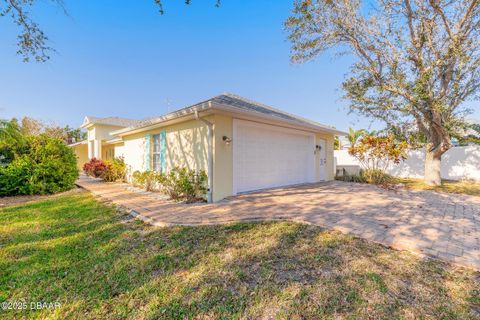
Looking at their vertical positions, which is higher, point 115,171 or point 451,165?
point 451,165

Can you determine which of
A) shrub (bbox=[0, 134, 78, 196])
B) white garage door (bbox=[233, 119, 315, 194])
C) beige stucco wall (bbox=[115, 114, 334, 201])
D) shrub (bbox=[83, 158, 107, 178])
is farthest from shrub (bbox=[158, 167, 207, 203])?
shrub (bbox=[83, 158, 107, 178])

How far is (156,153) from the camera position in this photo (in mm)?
9781

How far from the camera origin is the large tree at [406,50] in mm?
8445

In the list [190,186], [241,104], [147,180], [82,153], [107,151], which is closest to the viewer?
[190,186]

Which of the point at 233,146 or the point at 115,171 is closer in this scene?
the point at 233,146

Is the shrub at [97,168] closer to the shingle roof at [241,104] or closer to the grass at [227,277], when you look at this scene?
the shingle roof at [241,104]

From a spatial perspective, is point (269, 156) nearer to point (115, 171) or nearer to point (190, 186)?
point (190, 186)

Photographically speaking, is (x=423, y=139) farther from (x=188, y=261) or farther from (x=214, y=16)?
(x=188, y=261)

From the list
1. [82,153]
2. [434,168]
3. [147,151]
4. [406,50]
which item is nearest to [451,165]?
[434,168]

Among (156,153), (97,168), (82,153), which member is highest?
(82,153)

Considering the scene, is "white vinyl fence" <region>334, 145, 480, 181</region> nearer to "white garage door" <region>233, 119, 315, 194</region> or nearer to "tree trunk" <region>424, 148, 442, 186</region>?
"tree trunk" <region>424, 148, 442, 186</region>

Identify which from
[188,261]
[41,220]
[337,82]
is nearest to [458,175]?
[337,82]

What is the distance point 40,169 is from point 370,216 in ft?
40.7

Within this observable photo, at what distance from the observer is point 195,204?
21.6 ft
